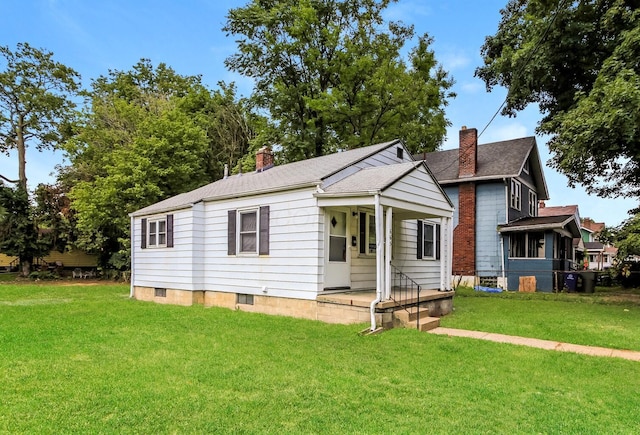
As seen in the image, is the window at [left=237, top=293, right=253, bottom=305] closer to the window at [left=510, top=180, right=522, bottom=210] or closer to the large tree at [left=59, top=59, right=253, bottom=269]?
the large tree at [left=59, top=59, right=253, bottom=269]

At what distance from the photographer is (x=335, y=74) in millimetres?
20906

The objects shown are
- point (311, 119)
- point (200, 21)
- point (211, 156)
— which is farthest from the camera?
point (211, 156)

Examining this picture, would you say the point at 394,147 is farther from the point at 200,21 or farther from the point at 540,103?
the point at 540,103

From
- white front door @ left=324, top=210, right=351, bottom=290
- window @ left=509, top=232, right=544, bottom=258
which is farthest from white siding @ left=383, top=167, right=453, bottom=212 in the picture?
window @ left=509, top=232, right=544, bottom=258

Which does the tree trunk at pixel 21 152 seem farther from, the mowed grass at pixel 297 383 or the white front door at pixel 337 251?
the white front door at pixel 337 251

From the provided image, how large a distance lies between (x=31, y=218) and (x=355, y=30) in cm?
2093

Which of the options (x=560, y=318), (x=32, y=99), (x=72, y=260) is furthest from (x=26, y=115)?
(x=560, y=318)

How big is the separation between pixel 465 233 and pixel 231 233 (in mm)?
12381

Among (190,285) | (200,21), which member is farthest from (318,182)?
(200,21)

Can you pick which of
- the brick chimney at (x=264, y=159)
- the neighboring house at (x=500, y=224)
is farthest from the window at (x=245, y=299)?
the neighboring house at (x=500, y=224)

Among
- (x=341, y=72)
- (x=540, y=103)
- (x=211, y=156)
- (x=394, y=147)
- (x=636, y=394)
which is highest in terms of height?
(x=341, y=72)

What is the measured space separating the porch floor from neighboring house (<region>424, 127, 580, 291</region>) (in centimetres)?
929

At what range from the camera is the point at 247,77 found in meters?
23.4

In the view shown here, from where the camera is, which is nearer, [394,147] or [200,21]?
[394,147]
